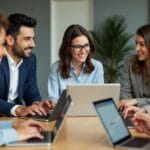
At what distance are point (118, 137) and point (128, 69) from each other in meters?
1.48

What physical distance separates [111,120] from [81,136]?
0.90 feet

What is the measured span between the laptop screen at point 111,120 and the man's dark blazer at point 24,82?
139 cm

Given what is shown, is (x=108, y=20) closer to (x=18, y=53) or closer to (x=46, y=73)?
(x=46, y=73)

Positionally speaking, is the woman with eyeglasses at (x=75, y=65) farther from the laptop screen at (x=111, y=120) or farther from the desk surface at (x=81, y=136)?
the laptop screen at (x=111, y=120)

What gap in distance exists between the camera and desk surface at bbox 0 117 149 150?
1882mm

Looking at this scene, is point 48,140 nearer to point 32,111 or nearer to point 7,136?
point 7,136

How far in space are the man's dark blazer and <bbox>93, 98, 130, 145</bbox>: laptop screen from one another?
1392 millimetres

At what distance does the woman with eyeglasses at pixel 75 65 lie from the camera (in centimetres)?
330

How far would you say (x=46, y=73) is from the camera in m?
6.95

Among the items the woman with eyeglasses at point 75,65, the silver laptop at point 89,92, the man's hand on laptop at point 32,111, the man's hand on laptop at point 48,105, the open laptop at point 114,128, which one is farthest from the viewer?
the woman with eyeglasses at point 75,65

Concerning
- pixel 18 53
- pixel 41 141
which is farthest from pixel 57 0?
pixel 41 141

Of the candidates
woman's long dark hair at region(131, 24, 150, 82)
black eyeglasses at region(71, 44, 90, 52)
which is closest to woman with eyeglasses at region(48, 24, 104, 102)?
black eyeglasses at region(71, 44, 90, 52)

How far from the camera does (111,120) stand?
190cm

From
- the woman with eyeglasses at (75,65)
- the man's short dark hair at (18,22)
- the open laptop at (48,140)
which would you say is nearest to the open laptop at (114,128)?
the open laptop at (48,140)
